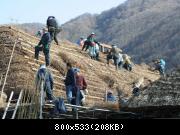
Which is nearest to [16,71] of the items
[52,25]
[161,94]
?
[52,25]

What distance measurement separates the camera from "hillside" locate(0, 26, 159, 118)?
763 inches

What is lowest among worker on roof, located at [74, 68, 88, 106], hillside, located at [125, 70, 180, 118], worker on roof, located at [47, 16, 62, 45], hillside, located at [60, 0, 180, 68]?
hillside, located at [125, 70, 180, 118]

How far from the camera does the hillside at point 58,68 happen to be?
19391 mm

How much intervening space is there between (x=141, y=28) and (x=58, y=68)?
230ft

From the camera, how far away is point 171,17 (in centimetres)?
8625

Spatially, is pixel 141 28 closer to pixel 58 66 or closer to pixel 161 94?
pixel 58 66

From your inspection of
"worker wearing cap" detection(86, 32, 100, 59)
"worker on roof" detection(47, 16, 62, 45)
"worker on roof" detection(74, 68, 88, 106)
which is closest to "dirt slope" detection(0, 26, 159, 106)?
"worker wearing cap" detection(86, 32, 100, 59)

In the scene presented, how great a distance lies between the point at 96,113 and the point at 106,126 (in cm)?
483

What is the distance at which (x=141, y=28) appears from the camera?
90875 mm

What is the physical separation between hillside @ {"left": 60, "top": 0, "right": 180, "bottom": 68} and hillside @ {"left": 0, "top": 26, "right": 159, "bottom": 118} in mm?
36532

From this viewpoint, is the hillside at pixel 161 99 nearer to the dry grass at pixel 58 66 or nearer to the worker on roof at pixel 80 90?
the worker on roof at pixel 80 90

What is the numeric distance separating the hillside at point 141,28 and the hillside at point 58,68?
3653 centimetres

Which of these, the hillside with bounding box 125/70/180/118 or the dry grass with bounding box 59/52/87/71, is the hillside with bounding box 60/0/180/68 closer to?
the dry grass with bounding box 59/52/87/71

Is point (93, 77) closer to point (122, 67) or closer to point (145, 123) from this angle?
point (122, 67)
